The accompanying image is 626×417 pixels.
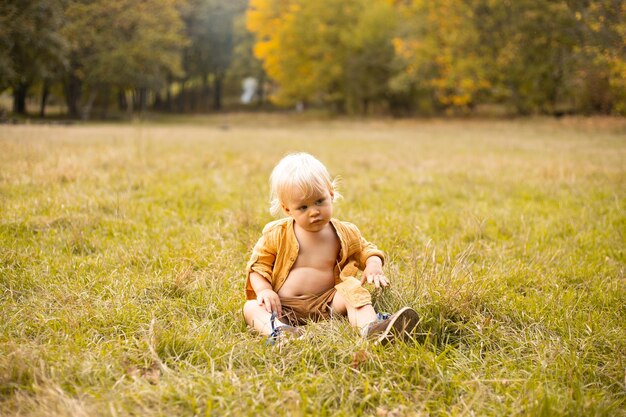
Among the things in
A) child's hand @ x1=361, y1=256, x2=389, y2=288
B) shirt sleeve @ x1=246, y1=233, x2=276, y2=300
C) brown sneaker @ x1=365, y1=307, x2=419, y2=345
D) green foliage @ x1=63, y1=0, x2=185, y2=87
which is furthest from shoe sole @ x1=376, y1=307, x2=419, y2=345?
green foliage @ x1=63, y1=0, x2=185, y2=87

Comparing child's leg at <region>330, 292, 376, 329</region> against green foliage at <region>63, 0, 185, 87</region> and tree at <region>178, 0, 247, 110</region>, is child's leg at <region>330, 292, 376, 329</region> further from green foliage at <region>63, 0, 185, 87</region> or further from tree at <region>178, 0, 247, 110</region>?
tree at <region>178, 0, 247, 110</region>

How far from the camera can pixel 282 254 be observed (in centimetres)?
298

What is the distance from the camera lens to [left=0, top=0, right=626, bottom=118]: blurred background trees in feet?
71.8

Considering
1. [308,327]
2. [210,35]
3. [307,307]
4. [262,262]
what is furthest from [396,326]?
[210,35]

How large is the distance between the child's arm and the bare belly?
0.35 feet

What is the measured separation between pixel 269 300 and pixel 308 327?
284mm

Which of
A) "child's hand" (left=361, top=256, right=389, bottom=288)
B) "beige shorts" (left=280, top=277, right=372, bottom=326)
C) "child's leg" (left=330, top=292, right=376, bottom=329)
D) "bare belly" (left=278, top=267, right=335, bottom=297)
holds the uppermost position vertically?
"child's hand" (left=361, top=256, right=389, bottom=288)

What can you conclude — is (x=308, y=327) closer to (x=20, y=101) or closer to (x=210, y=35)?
(x=20, y=101)

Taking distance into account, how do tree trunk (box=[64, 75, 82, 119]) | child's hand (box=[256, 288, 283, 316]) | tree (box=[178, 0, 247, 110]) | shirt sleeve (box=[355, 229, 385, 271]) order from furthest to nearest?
tree (box=[178, 0, 247, 110]) → tree trunk (box=[64, 75, 82, 119]) → shirt sleeve (box=[355, 229, 385, 271]) → child's hand (box=[256, 288, 283, 316])

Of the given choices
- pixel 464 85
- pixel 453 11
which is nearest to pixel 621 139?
pixel 464 85

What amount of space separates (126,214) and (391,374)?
3.68 meters

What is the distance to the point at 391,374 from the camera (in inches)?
86.7

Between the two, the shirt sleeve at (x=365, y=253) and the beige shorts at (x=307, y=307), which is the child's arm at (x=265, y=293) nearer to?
the beige shorts at (x=307, y=307)

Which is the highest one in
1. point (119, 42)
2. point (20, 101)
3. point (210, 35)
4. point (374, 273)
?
point (210, 35)
